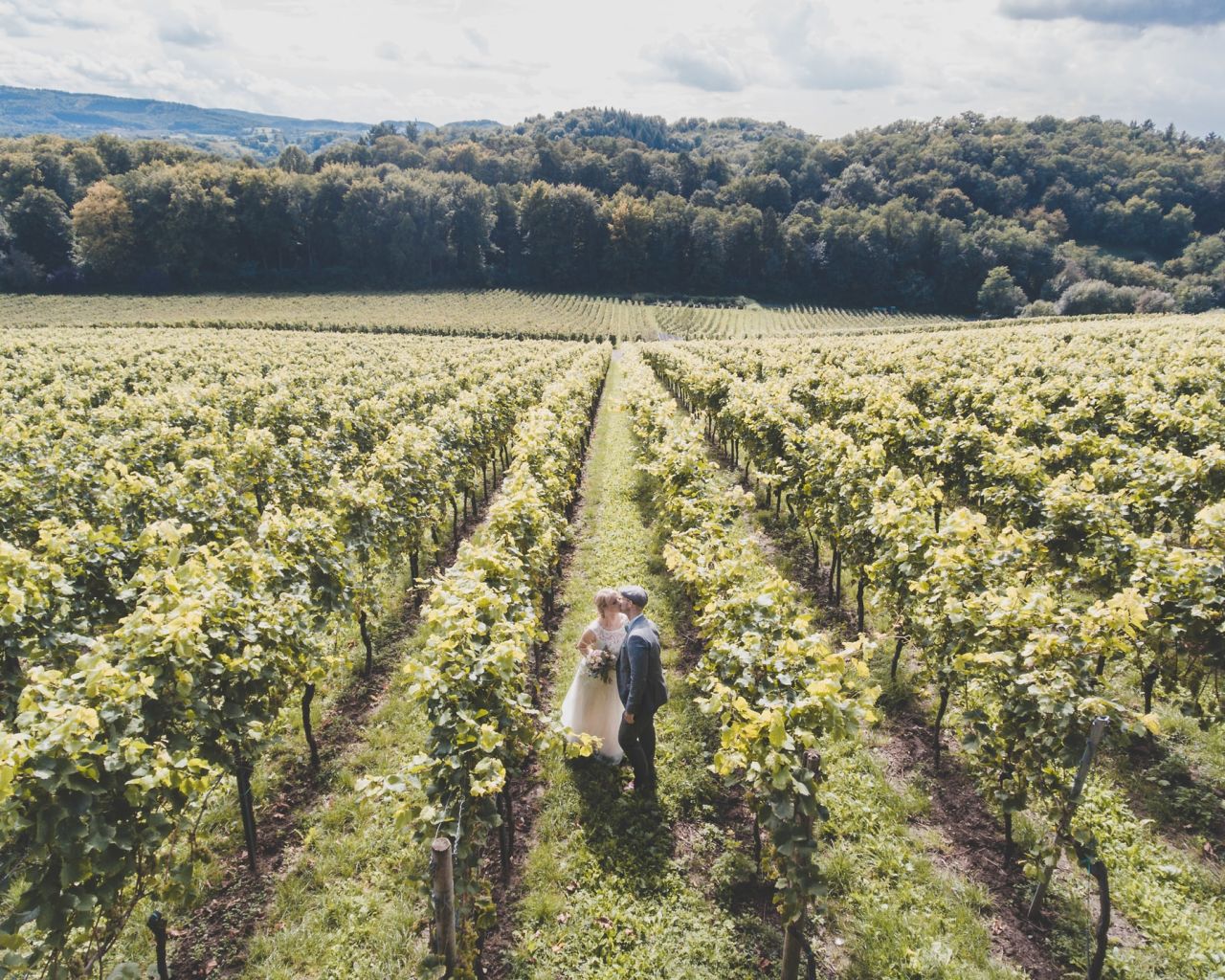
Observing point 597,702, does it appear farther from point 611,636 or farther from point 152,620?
point 152,620

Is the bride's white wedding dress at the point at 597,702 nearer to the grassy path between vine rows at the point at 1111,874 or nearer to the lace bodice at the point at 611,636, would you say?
the lace bodice at the point at 611,636

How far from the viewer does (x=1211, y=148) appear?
14488 cm

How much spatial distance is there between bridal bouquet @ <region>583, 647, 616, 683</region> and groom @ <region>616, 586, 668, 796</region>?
0.34 feet

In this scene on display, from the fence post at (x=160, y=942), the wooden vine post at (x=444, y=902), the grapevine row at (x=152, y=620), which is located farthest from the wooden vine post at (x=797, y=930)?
the fence post at (x=160, y=942)

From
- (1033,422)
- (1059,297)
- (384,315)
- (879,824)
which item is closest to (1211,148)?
(1059,297)

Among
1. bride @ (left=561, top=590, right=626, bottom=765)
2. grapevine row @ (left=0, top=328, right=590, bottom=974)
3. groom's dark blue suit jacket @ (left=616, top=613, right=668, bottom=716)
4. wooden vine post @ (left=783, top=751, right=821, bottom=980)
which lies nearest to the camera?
grapevine row @ (left=0, top=328, right=590, bottom=974)

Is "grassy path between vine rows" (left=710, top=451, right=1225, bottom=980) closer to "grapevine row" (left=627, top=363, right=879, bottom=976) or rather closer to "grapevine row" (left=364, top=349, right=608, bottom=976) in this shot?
"grapevine row" (left=627, top=363, right=879, bottom=976)

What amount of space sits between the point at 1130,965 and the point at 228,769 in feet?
25.0

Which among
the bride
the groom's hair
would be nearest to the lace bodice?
the bride

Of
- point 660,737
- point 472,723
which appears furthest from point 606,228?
point 472,723

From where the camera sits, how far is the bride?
6.84 metres

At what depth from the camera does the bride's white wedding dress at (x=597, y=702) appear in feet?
22.8

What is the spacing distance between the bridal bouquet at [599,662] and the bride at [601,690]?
10 millimetres

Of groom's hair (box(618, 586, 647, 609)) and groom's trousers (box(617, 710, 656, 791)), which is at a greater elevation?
groom's hair (box(618, 586, 647, 609))
